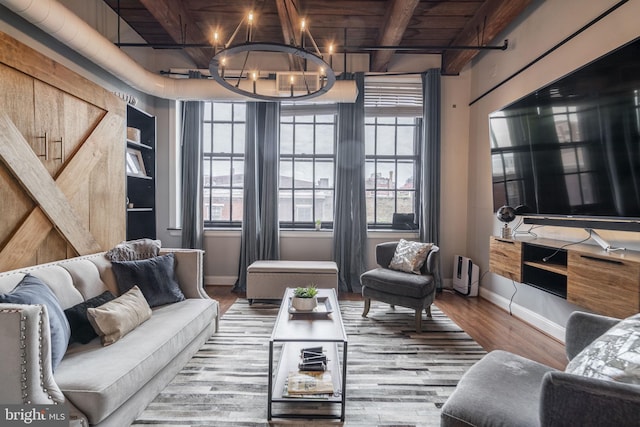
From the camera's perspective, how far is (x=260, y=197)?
179 inches

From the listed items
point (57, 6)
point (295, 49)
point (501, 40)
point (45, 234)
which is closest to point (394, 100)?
point (501, 40)

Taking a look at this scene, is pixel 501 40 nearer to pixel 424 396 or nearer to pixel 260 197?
pixel 260 197

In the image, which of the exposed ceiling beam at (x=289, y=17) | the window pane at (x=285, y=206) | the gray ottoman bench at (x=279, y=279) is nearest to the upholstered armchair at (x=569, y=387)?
the gray ottoman bench at (x=279, y=279)

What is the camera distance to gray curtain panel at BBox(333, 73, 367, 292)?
4.47 metres

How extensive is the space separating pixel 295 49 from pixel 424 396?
2285mm

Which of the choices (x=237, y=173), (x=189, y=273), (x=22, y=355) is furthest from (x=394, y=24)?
(x=22, y=355)

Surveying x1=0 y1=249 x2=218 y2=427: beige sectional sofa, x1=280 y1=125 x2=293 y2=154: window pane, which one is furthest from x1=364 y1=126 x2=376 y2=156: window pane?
x1=0 y1=249 x2=218 y2=427: beige sectional sofa

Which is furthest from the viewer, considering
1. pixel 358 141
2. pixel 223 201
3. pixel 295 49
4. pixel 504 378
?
pixel 223 201

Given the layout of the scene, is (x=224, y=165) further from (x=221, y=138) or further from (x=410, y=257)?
(x=410, y=257)

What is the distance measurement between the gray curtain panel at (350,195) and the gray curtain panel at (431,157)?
0.87m

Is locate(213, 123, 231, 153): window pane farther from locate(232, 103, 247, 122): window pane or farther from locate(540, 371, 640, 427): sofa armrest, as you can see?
locate(540, 371, 640, 427): sofa armrest

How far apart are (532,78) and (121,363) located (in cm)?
418

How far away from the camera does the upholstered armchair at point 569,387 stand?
3.10 feet

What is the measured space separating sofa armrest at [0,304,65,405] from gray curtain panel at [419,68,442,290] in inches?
162
